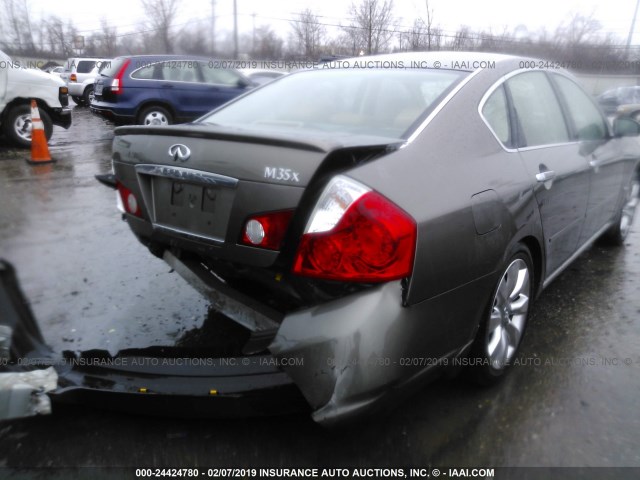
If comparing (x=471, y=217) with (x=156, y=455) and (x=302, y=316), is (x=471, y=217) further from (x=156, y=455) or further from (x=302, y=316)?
(x=156, y=455)

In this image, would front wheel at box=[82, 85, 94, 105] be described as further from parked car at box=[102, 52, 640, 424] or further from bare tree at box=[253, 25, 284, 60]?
→ parked car at box=[102, 52, 640, 424]

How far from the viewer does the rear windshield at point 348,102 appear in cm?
245

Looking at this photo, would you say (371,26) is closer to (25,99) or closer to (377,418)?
(25,99)

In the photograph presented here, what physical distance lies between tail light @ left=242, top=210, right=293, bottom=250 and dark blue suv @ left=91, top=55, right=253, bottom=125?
916 cm

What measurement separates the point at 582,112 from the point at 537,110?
0.83 m

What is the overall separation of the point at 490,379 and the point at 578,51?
34.8ft

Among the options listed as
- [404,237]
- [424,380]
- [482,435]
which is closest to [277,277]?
[404,237]

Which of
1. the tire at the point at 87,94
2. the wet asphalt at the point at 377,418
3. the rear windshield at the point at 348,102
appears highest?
the rear windshield at the point at 348,102

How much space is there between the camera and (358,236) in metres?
1.78

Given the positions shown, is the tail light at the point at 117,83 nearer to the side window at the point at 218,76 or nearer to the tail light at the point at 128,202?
the side window at the point at 218,76

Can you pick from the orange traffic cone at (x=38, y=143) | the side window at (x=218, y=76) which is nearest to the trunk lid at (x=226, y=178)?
the orange traffic cone at (x=38, y=143)

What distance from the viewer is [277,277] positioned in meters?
1.93

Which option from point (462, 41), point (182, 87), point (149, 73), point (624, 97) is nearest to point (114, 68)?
point (149, 73)

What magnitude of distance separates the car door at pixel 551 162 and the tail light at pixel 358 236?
3.64ft
